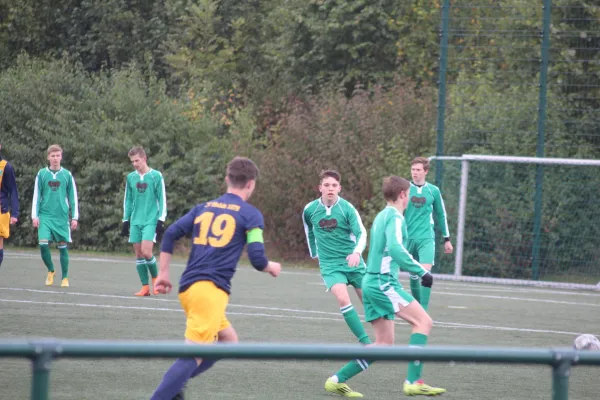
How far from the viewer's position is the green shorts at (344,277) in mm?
9383

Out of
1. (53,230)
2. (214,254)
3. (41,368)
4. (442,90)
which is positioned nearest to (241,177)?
(214,254)

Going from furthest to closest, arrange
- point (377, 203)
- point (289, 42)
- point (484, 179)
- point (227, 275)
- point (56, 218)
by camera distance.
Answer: point (289, 42) < point (377, 203) < point (484, 179) < point (56, 218) < point (227, 275)

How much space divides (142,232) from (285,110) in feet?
52.6

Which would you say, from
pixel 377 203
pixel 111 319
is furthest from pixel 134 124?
pixel 111 319

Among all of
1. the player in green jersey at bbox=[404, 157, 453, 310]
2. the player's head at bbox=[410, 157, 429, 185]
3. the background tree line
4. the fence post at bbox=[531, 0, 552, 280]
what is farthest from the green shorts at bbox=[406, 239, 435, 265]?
the background tree line

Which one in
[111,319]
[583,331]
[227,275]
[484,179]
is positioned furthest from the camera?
[484,179]

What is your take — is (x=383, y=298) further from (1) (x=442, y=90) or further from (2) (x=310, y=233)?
(1) (x=442, y=90)

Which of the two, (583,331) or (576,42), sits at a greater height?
(576,42)

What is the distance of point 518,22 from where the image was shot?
22.8m

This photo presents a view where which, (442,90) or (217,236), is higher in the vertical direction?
(442,90)

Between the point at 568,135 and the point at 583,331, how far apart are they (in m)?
8.86

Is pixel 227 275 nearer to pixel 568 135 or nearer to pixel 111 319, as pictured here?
pixel 111 319

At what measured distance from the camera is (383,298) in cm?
786

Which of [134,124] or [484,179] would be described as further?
[134,124]
